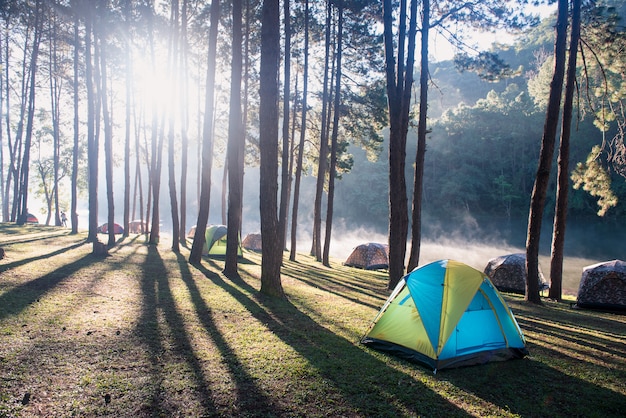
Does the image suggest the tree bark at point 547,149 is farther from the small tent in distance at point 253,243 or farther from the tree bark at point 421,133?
the small tent in distance at point 253,243

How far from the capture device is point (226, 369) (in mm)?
4703

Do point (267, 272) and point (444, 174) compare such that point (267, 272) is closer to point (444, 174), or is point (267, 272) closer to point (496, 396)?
point (496, 396)

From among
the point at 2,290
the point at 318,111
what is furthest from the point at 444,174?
the point at 2,290

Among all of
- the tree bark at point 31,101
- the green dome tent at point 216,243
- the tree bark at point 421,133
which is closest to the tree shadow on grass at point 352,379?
the tree bark at point 421,133

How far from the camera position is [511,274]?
1512 centimetres

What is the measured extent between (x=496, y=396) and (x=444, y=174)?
5146cm

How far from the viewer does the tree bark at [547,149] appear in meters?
10.6

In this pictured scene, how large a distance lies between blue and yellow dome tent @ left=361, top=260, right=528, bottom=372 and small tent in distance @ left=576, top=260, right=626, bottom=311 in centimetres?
718

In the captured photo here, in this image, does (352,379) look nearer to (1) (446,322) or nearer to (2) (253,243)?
(1) (446,322)

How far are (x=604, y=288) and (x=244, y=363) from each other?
1097 cm

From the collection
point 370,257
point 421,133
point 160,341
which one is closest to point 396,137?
point 421,133

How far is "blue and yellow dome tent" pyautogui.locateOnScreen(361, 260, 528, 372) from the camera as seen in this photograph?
5.32 metres

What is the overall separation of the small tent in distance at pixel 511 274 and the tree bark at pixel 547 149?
4.42 m

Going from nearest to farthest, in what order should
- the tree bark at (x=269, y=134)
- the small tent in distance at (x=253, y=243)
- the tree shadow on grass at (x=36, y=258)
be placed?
the tree bark at (x=269, y=134) < the tree shadow on grass at (x=36, y=258) < the small tent in distance at (x=253, y=243)
